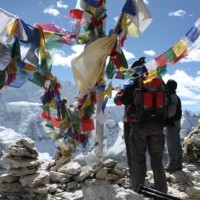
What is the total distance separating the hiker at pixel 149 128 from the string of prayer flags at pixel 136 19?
1.57 metres

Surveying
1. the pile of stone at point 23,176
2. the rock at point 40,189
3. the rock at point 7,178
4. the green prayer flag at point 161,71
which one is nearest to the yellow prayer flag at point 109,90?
the green prayer flag at point 161,71

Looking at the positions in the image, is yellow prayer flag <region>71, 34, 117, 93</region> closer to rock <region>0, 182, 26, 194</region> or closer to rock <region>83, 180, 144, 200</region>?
rock <region>0, 182, 26, 194</region>

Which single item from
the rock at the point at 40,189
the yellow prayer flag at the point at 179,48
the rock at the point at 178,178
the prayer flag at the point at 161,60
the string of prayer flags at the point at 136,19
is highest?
the string of prayer flags at the point at 136,19

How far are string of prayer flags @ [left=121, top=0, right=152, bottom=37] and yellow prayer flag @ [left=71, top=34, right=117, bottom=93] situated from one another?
0.53m

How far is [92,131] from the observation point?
28.1 ft

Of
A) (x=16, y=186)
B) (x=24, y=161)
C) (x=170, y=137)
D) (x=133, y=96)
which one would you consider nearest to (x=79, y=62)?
(x=133, y=96)

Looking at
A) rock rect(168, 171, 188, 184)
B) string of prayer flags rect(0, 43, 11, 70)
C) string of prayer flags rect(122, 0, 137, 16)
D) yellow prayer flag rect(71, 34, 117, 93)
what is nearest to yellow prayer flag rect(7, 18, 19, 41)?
string of prayer flags rect(0, 43, 11, 70)

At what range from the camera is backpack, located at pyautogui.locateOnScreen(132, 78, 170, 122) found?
609cm

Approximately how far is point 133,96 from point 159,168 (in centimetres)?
121

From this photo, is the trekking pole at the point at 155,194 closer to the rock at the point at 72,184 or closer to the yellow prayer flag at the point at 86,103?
the rock at the point at 72,184

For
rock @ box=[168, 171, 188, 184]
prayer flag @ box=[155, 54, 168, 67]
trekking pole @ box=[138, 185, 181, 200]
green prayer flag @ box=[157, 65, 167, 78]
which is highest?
prayer flag @ box=[155, 54, 168, 67]

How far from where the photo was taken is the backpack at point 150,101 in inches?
240

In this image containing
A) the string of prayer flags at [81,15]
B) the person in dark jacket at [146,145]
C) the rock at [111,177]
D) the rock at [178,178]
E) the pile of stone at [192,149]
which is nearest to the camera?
the person in dark jacket at [146,145]

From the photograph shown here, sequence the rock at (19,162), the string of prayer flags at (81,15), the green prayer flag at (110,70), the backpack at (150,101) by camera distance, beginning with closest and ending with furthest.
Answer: the backpack at (150,101), the rock at (19,162), the green prayer flag at (110,70), the string of prayer flags at (81,15)
